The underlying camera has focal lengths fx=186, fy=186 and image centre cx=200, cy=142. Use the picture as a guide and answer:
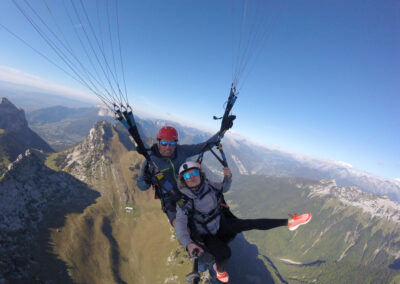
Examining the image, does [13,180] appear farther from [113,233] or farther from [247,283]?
[247,283]

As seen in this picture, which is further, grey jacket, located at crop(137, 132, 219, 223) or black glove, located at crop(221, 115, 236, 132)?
black glove, located at crop(221, 115, 236, 132)

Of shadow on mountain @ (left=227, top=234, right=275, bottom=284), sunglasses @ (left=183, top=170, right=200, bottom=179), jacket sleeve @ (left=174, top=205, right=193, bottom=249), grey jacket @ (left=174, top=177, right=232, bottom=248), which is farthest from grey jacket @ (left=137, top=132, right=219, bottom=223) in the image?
shadow on mountain @ (left=227, top=234, right=275, bottom=284)

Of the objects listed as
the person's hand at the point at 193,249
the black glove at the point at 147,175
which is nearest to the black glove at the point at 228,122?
the black glove at the point at 147,175

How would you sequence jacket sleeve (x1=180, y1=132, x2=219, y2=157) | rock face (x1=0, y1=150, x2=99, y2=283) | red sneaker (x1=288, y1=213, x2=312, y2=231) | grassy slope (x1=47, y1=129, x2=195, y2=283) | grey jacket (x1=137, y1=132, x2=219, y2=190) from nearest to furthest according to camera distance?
1. red sneaker (x1=288, y1=213, x2=312, y2=231)
2. grey jacket (x1=137, y1=132, x2=219, y2=190)
3. jacket sleeve (x1=180, y1=132, x2=219, y2=157)
4. rock face (x1=0, y1=150, x2=99, y2=283)
5. grassy slope (x1=47, y1=129, x2=195, y2=283)

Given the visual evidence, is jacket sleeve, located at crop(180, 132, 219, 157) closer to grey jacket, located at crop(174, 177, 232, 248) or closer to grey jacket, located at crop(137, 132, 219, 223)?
grey jacket, located at crop(137, 132, 219, 223)

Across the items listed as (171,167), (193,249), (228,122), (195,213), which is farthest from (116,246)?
(193,249)

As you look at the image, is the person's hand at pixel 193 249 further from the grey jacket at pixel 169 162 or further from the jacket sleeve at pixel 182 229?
the grey jacket at pixel 169 162

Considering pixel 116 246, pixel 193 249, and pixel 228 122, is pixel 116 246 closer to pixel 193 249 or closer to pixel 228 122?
pixel 228 122
